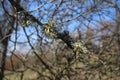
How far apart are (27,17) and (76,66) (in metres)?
1.46

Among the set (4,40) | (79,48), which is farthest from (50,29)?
(4,40)

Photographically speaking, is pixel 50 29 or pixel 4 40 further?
pixel 4 40

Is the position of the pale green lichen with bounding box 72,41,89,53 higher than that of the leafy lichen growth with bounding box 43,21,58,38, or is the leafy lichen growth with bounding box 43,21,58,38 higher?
the leafy lichen growth with bounding box 43,21,58,38

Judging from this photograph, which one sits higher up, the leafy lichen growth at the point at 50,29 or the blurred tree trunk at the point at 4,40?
the leafy lichen growth at the point at 50,29

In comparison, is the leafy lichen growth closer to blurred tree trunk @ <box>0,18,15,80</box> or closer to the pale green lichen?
the pale green lichen

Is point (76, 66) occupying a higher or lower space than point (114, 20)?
lower

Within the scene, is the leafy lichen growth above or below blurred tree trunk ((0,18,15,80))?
above

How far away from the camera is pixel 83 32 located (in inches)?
157

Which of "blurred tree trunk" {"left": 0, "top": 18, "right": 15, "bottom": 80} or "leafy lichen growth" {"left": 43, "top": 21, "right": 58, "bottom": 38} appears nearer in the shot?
"leafy lichen growth" {"left": 43, "top": 21, "right": 58, "bottom": 38}

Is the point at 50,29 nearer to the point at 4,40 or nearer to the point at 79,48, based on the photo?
the point at 79,48

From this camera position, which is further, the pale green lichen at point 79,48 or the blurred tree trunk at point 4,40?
the blurred tree trunk at point 4,40

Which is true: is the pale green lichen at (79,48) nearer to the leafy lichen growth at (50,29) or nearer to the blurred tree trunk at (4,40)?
the leafy lichen growth at (50,29)

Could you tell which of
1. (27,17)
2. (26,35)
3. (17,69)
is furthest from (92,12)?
(17,69)

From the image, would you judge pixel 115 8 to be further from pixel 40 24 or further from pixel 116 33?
pixel 40 24
